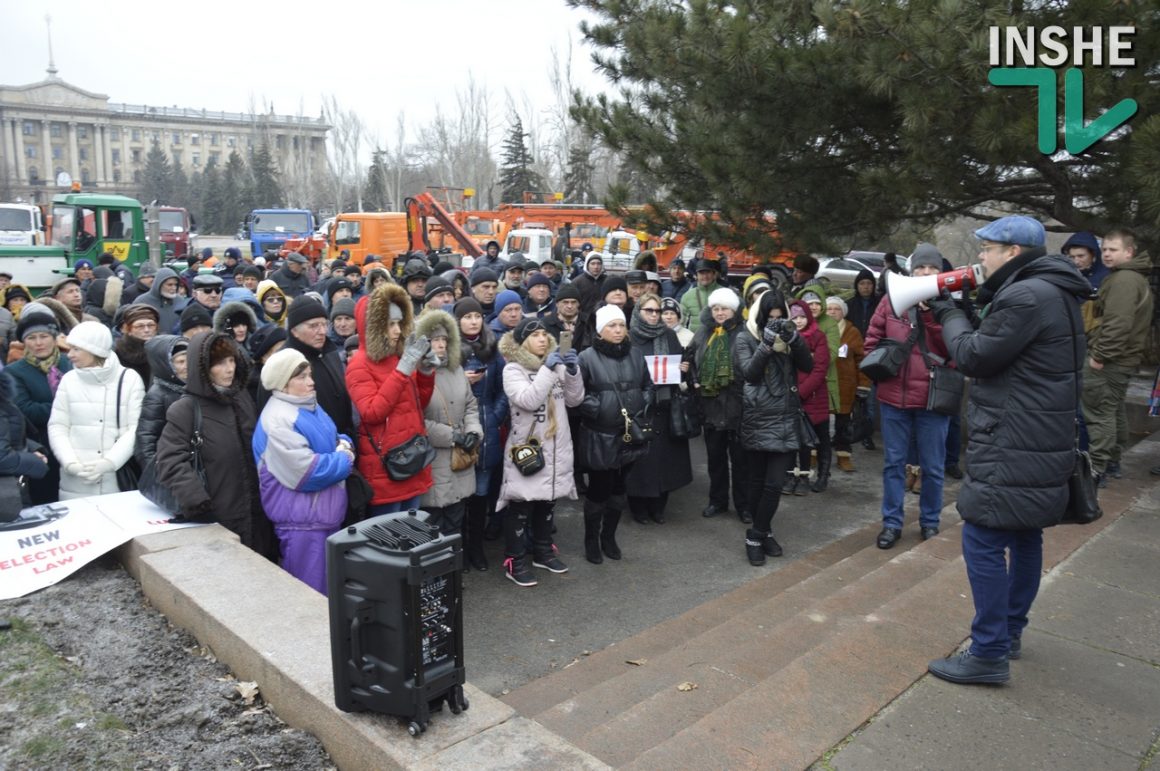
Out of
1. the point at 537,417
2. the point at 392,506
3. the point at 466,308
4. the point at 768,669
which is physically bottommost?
the point at 768,669

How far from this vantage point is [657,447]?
22.6 feet

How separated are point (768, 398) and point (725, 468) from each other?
4.69 feet

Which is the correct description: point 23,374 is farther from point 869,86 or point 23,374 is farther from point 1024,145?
point 1024,145

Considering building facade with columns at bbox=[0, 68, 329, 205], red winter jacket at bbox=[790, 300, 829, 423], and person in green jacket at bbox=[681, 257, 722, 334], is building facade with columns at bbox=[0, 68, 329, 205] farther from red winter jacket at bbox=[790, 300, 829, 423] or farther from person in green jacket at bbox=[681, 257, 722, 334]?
red winter jacket at bbox=[790, 300, 829, 423]

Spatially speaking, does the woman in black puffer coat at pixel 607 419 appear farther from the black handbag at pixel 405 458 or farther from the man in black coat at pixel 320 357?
the man in black coat at pixel 320 357

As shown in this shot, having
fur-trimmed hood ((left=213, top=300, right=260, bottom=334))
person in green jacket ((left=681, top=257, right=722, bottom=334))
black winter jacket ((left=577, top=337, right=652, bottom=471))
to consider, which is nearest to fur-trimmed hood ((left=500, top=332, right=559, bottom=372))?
black winter jacket ((left=577, top=337, right=652, bottom=471))

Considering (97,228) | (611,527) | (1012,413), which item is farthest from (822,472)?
(97,228)

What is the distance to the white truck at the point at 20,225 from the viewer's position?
20203mm

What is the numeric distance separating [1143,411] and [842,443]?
3574mm

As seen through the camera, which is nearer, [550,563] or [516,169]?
[550,563]

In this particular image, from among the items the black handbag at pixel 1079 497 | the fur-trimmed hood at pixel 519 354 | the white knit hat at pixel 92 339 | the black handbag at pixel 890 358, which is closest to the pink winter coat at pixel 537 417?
the fur-trimmed hood at pixel 519 354

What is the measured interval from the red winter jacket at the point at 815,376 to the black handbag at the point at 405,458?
3677mm

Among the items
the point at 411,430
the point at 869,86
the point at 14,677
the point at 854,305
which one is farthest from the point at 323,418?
the point at 854,305

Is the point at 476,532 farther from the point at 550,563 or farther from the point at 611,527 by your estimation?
the point at 611,527
